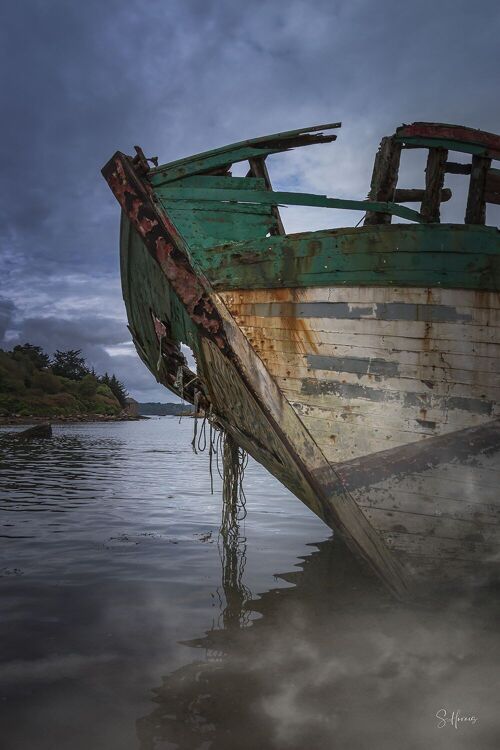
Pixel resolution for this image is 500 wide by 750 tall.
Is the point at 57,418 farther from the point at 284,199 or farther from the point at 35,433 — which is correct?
the point at 284,199

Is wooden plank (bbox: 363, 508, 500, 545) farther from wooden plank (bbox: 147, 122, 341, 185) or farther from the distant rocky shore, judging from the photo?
the distant rocky shore

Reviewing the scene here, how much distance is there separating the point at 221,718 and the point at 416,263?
3.05 metres

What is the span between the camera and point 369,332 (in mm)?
3674

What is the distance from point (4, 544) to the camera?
575cm

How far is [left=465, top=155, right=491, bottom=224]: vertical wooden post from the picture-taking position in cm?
392

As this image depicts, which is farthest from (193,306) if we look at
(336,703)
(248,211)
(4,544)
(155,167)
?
(4,544)

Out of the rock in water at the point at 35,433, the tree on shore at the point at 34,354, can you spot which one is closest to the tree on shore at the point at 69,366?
the tree on shore at the point at 34,354

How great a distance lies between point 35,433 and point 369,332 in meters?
22.4

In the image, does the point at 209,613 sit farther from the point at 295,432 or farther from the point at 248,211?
the point at 248,211

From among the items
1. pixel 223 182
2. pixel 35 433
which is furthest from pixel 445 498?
pixel 35 433

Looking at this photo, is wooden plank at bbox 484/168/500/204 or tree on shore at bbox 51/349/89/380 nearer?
wooden plank at bbox 484/168/500/204

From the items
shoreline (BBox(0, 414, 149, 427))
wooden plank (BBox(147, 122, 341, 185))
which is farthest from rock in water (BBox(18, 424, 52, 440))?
wooden plank (BBox(147, 122, 341, 185))
